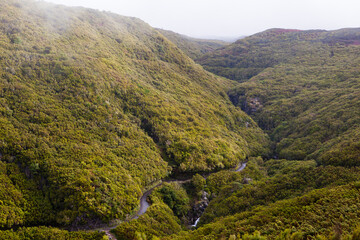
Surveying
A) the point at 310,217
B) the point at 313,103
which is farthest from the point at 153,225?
the point at 313,103

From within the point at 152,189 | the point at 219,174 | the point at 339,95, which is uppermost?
the point at 339,95

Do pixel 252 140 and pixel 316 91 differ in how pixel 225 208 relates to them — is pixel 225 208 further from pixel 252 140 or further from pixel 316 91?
pixel 316 91

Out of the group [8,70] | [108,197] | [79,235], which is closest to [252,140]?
[108,197]

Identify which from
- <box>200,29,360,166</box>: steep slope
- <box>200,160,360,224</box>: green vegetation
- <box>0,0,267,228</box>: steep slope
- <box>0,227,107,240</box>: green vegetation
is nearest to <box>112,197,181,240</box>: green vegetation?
<box>0,0,267,228</box>: steep slope

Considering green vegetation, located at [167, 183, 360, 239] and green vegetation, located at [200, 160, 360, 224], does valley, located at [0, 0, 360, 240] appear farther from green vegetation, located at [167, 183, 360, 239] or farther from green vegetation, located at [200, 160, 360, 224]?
green vegetation, located at [200, 160, 360, 224]

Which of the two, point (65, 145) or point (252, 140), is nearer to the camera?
point (65, 145)

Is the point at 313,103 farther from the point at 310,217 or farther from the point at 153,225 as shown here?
the point at 153,225

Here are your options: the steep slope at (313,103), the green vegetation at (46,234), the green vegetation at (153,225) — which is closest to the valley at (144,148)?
the green vegetation at (46,234)

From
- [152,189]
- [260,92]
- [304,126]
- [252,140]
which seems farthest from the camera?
[260,92]
